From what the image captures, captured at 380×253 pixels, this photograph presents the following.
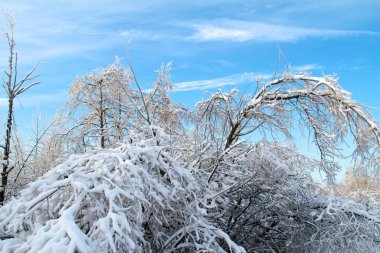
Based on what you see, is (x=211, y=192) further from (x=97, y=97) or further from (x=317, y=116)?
(x=97, y=97)

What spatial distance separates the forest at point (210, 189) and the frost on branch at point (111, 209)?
0.01 metres

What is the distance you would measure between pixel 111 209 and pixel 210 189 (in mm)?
2359

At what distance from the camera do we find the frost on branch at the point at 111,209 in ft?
11.1

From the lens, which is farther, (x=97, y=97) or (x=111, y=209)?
(x=97, y=97)

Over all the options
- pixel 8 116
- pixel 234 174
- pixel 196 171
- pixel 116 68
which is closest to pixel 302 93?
pixel 234 174

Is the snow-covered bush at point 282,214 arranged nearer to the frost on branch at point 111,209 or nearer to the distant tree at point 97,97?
the frost on branch at point 111,209

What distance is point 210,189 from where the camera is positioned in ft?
18.8

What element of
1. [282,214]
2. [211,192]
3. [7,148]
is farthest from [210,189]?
A: [7,148]

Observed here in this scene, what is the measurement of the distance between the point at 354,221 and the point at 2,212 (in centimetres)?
518

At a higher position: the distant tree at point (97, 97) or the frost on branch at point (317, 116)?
the distant tree at point (97, 97)

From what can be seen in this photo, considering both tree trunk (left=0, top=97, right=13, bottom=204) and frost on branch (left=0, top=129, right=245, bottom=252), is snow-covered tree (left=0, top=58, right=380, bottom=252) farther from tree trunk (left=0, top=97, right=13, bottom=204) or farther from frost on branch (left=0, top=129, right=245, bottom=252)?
tree trunk (left=0, top=97, right=13, bottom=204)

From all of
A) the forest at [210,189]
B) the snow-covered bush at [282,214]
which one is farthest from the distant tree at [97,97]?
the snow-covered bush at [282,214]

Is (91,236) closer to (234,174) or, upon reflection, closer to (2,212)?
(2,212)

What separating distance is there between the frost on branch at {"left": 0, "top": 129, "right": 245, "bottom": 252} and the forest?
0.04 feet
